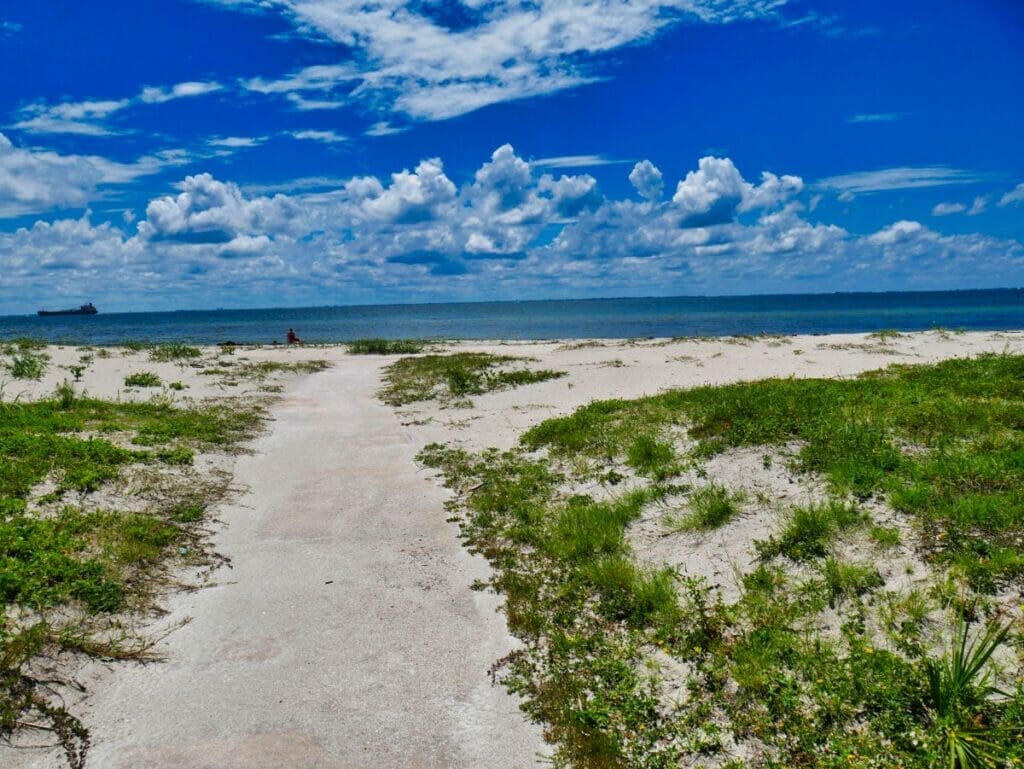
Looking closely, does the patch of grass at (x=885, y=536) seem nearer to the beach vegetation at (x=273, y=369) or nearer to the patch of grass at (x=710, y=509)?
the patch of grass at (x=710, y=509)

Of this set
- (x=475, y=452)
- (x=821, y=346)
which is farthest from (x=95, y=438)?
(x=821, y=346)

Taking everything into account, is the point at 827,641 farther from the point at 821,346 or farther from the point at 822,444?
the point at 821,346

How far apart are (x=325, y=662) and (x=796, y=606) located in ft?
A: 17.5

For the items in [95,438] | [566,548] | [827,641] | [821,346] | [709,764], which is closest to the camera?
[709,764]

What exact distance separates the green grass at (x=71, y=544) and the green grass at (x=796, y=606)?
4.65 m

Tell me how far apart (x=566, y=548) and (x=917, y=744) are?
5.05 meters

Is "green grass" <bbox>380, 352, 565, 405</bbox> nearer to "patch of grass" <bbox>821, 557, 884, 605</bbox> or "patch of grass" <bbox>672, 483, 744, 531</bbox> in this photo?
"patch of grass" <bbox>672, 483, 744, 531</bbox>

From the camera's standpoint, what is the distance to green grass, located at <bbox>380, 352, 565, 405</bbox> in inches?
974

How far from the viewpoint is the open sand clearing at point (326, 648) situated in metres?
5.73

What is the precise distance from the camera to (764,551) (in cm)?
820

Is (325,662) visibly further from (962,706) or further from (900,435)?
(900,435)

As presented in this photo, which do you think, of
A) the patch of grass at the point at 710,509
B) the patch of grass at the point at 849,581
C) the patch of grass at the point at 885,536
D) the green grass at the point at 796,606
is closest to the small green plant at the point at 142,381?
the green grass at the point at 796,606

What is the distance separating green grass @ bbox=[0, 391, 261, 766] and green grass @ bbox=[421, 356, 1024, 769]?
183 inches

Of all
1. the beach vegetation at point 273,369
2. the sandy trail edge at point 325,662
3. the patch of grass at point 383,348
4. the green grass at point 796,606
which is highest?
the patch of grass at point 383,348
